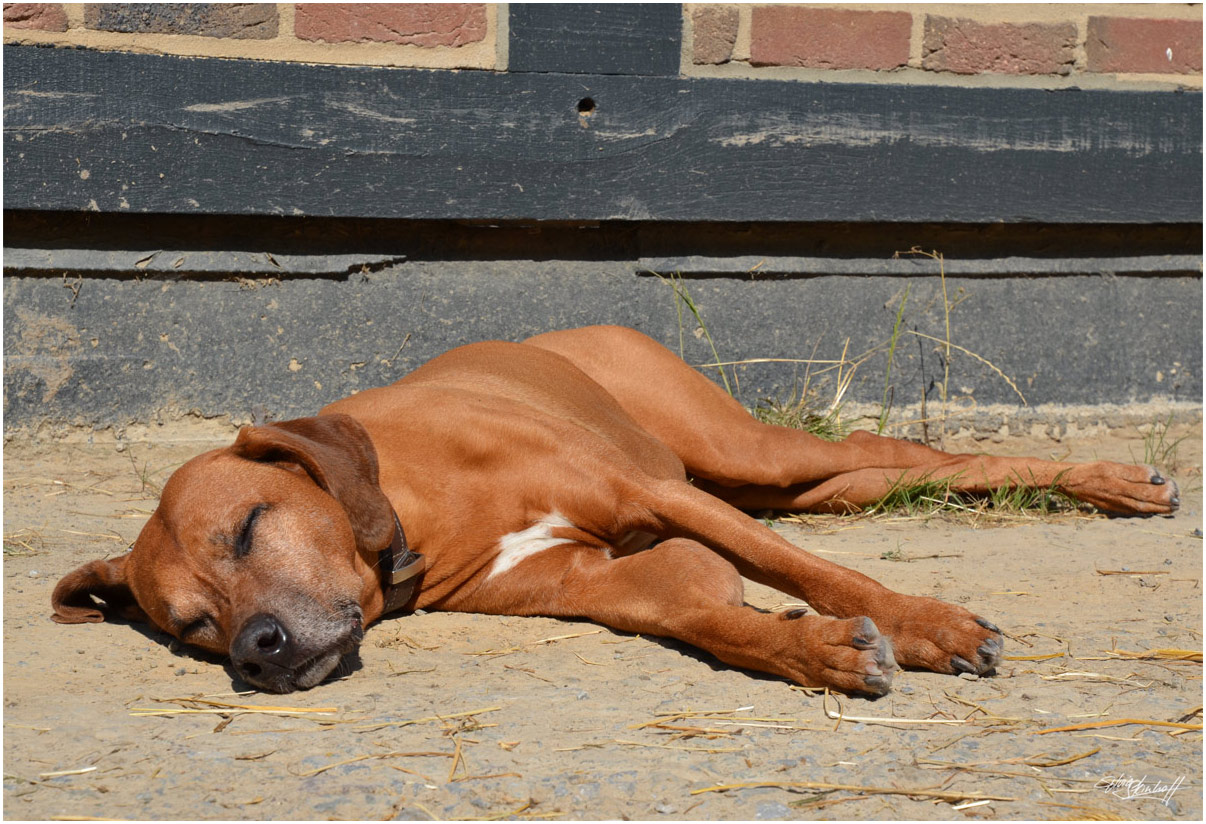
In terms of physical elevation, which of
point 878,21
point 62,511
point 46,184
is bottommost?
point 62,511

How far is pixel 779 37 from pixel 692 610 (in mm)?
2997

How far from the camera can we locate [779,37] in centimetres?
504

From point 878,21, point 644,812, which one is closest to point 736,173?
point 878,21

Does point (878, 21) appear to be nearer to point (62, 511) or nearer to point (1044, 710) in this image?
point (1044, 710)

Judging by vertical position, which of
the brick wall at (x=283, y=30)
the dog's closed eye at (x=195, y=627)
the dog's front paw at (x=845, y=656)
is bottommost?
the dog's closed eye at (x=195, y=627)

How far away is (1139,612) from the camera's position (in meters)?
3.33

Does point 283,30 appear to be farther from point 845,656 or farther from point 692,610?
point 845,656

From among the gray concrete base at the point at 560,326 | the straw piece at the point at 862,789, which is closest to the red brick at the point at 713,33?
the gray concrete base at the point at 560,326

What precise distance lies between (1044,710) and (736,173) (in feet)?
9.85

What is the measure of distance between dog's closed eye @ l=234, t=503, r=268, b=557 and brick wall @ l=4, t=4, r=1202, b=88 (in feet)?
7.85

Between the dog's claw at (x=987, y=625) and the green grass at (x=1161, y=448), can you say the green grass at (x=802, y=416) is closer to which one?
the green grass at (x=1161, y=448)

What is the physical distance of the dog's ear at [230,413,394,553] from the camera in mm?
3078

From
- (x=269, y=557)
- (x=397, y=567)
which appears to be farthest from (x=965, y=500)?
(x=269, y=557)

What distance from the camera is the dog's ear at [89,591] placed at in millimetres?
3223
